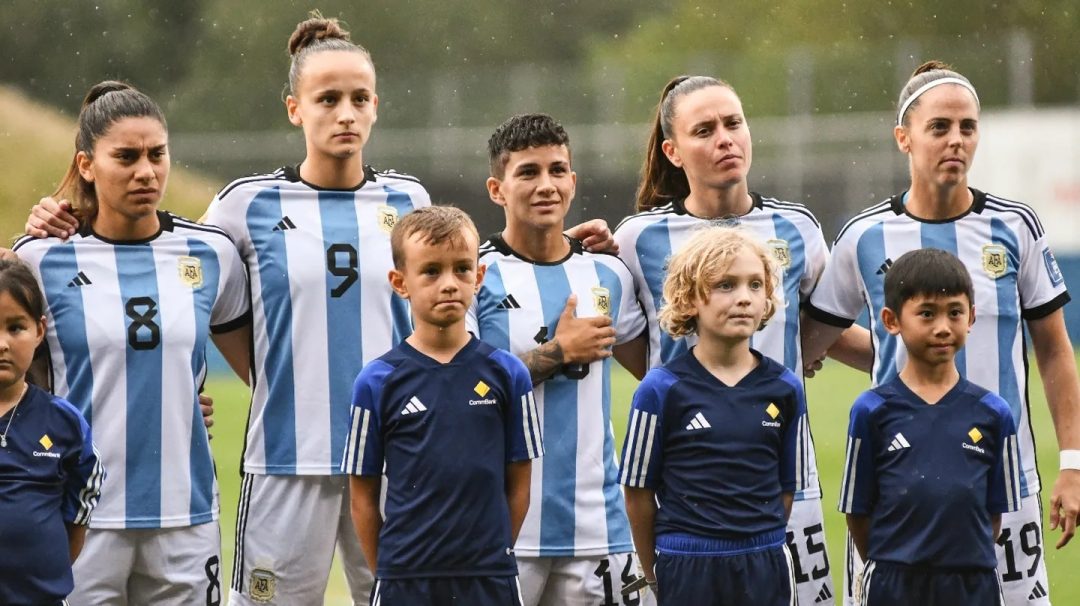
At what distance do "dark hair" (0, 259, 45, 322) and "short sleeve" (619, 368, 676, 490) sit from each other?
1.57 m

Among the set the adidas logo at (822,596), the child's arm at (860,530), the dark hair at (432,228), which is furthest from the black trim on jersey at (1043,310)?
the dark hair at (432,228)

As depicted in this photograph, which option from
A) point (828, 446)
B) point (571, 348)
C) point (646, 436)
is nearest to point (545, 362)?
point (571, 348)

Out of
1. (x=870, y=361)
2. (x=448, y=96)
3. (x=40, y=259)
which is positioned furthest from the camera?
(x=448, y=96)

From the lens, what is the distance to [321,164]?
184 inches

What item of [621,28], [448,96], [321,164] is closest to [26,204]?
[448,96]

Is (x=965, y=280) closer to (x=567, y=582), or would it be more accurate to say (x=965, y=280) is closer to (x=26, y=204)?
(x=567, y=582)

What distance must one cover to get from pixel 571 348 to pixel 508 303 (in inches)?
10.0

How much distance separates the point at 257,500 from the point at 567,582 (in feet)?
3.13

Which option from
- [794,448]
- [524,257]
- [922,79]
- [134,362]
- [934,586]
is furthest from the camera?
[922,79]

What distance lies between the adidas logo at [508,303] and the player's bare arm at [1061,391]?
1514mm

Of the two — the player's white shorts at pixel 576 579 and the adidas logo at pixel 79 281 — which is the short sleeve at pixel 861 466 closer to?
the player's white shorts at pixel 576 579

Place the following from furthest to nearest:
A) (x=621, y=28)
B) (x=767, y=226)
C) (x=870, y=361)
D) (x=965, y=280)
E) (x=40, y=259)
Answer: (x=621, y=28) < (x=870, y=361) < (x=767, y=226) < (x=40, y=259) < (x=965, y=280)

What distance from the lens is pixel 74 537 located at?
400cm

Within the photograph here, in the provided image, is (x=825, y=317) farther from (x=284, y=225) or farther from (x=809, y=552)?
(x=284, y=225)
